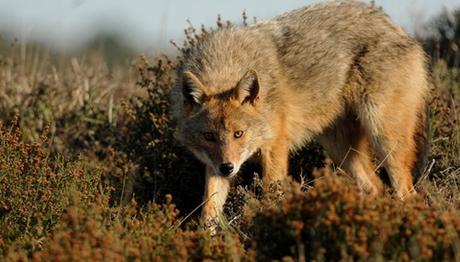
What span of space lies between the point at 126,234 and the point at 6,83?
555 centimetres

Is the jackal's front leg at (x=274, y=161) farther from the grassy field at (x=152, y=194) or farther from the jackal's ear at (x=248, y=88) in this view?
the jackal's ear at (x=248, y=88)

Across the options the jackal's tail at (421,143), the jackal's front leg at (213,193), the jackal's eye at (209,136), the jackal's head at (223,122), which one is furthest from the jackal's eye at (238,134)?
the jackal's tail at (421,143)

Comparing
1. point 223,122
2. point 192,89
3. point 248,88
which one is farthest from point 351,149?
point 192,89

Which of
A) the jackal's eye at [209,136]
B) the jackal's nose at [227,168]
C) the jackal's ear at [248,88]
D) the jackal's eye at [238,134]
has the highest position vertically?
the jackal's ear at [248,88]

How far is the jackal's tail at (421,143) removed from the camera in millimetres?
7887

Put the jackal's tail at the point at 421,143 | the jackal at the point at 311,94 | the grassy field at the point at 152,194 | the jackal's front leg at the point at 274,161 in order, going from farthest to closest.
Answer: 1. the jackal's tail at the point at 421,143
2. the jackal's front leg at the point at 274,161
3. the jackal at the point at 311,94
4. the grassy field at the point at 152,194

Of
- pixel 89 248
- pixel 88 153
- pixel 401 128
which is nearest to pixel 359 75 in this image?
pixel 401 128

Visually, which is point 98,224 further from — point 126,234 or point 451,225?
point 451,225

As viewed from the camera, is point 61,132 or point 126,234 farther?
point 61,132

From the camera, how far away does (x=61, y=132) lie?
9625 millimetres

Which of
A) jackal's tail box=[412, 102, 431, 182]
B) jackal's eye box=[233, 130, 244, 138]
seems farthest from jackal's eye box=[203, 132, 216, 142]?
jackal's tail box=[412, 102, 431, 182]

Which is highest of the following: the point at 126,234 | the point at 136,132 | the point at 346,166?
the point at 126,234

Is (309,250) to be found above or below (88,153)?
above

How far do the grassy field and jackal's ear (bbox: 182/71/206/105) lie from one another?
864mm
